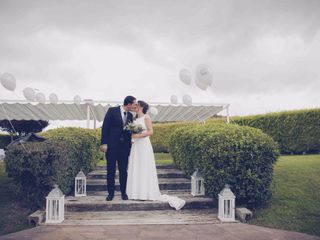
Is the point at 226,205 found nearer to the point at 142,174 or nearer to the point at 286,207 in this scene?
the point at 286,207

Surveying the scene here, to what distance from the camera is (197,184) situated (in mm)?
6582

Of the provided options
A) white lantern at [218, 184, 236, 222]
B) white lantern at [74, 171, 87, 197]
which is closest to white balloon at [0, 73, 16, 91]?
white lantern at [74, 171, 87, 197]

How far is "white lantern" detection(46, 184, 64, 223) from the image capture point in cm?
511

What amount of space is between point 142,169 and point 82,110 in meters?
8.64

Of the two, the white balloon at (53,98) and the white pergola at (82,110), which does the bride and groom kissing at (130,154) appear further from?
the white balloon at (53,98)

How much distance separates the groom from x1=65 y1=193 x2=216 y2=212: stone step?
240 mm

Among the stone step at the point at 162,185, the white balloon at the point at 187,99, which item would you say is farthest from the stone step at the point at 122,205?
the white balloon at the point at 187,99

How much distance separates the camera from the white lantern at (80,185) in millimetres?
6547

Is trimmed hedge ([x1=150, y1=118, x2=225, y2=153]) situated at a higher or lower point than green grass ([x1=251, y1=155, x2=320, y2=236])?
higher

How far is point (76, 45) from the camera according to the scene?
866cm

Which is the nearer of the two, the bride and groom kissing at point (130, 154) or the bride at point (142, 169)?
the bride and groom kissing at point (130, 154)

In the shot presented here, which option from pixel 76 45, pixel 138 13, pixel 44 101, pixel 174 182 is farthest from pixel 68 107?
pixel 174 182

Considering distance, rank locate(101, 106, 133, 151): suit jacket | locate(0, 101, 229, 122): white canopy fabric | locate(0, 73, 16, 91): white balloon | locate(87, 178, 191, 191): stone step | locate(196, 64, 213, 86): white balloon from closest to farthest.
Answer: locate(101, 106, 133, 151): suit jacket, locate(87, 178, 191, 191): stone step, locate(0, 73, 16, 91): white balloon, locate(196, 64, 213, 86): white balloon, locate(0, 101, 229, 122): white canopy fabric

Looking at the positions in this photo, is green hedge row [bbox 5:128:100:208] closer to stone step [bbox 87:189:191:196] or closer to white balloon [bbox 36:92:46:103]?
stone step [bbox 87:189:191:196]
